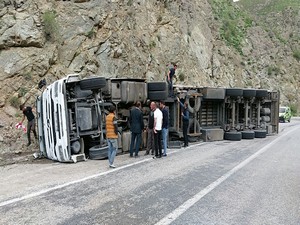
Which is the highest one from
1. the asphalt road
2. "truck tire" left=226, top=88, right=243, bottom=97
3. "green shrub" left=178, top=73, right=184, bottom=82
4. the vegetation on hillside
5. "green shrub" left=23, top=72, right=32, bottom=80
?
the vegetation on hillside

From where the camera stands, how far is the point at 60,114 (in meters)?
9.41

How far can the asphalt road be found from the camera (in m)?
4.92

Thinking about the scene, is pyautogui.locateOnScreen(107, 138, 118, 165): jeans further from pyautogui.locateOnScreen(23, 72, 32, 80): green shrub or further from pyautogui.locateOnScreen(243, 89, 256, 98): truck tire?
pyautogui.locateOnScreen(243, 89, 256, 98): truck tire

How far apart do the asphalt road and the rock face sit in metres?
7.08

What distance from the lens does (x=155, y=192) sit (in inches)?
244

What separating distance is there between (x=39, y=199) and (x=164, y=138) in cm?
562

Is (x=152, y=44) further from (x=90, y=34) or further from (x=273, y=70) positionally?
(x=273, y=70)

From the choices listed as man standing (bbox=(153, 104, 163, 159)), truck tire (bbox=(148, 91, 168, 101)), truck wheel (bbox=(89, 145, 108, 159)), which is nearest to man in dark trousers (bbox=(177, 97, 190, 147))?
truck tire (bbox=(148, 91, 168, 101))

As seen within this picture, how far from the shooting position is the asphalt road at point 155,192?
16.1 feet

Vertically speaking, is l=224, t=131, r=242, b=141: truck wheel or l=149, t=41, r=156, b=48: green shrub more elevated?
l=149, t=41, r=156, b=48: green shrub

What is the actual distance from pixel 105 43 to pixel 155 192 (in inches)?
549

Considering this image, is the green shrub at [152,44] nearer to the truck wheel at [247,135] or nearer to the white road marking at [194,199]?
the truck wheel at [247,135]

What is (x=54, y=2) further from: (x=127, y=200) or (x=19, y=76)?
(x=127, y=200)

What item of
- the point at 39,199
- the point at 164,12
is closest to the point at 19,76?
the point at 39,199
